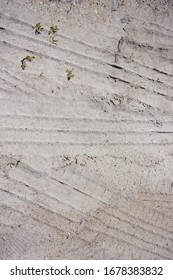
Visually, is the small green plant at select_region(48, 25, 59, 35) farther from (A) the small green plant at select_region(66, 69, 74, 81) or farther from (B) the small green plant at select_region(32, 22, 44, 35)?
(A) the small green plant at select_region(66, 69, 74, 81)

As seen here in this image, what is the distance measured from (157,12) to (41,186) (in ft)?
7.39

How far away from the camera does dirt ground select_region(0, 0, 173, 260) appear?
4.17 meters

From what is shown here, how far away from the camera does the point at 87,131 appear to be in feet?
14.2

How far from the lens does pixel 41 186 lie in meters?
4.23

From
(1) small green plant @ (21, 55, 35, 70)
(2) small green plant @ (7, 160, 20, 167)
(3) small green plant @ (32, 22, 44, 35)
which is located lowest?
(2) small green plant @ (7, 160, 20, 167)

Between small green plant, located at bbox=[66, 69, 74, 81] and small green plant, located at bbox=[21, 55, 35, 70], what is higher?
small green plant, located at bbox=[21, 55, 35, 70]

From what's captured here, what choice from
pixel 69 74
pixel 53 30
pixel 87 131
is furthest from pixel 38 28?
pixel 87 131

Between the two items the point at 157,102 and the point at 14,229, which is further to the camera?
the point at 157,102

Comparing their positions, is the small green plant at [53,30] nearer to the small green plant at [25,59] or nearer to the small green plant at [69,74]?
the small green plant at [25,59]

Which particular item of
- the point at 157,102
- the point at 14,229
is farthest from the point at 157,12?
the point at 14,229

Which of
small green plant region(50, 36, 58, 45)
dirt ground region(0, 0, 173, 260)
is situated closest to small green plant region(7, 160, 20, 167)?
dirt ground region(0, 0, 173, 260)

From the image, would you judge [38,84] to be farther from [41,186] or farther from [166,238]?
[166,238]

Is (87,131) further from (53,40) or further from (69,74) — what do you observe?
(53,40)

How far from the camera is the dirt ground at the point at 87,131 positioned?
417 centimetres
